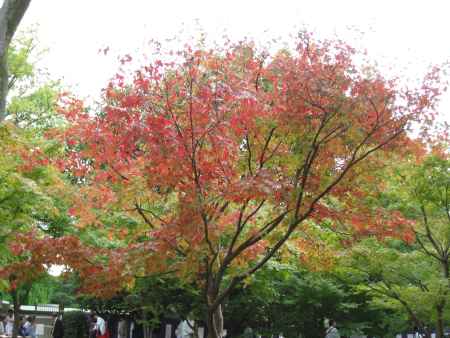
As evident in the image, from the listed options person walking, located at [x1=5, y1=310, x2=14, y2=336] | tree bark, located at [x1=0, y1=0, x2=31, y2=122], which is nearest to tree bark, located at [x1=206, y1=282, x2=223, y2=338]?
tree bark, located at [x1=0, y1=0, x2=31, y2=122]

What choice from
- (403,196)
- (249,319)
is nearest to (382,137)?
(403,196)

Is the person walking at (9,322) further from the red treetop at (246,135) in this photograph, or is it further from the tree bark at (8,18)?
the tree bark at (8,18)

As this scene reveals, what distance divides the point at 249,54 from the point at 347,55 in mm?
1521

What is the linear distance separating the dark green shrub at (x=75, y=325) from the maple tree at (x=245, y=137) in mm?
15256

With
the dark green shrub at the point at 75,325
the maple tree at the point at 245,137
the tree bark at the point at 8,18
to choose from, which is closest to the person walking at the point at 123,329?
the dark green shrub at the point at 75,325

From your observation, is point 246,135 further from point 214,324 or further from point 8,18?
point 8,18

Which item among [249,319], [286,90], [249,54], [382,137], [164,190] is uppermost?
[249,54]

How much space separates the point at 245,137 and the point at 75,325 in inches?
665

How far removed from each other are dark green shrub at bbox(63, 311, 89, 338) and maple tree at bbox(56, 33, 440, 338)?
15.3m

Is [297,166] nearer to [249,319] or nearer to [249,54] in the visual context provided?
[249,54]

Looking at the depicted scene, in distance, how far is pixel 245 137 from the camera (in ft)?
29.7

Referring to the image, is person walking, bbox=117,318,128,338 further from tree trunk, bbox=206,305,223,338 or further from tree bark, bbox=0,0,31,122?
Result: tree bark, bbox=0,0,31,122

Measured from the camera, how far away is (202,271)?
32.4ft

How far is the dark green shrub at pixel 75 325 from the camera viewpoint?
2295 centimetres
